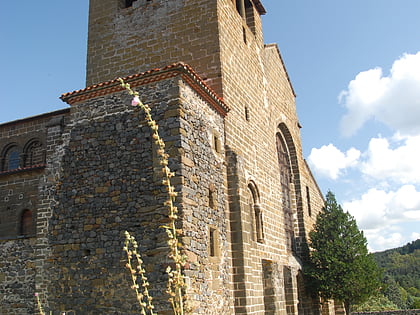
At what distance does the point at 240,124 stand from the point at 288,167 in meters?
7.44

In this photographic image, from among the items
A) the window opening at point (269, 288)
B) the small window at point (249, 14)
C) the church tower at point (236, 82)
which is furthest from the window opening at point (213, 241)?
the small window at point (249, 14)

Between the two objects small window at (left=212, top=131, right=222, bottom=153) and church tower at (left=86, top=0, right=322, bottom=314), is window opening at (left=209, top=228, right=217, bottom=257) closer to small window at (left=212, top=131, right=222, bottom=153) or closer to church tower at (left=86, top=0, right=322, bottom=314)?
church tower at (left=86, top=0, right=322, bottom=314)

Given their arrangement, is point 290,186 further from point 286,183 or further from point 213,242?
point 213,242

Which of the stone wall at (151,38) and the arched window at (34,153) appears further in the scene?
the arched window at (34,153)

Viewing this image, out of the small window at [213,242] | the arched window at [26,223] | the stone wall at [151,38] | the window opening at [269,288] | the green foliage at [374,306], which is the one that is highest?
the stone wall at [151,38]

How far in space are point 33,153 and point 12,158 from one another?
4.02 feet

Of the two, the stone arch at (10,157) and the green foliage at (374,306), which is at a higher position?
the stone arch at (10,157)

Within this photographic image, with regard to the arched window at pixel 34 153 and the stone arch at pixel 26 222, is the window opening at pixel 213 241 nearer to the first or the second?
the stone arch at pixel 26 222

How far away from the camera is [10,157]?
655 inches

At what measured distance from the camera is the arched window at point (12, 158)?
645 inches

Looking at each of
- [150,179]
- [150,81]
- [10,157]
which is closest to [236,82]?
[150,81]

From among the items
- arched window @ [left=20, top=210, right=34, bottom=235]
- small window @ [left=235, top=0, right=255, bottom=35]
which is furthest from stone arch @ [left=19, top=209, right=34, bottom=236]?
small window @ [left=235, top=0, right=255, bottom=35]

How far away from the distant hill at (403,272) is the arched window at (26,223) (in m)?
45.0

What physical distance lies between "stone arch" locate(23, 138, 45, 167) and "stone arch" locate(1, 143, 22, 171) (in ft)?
1.99
